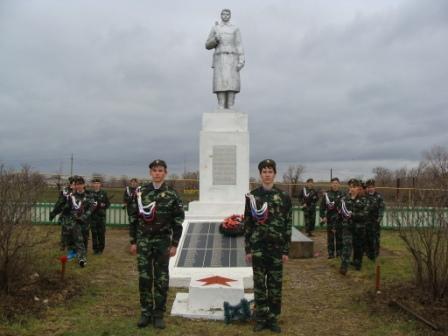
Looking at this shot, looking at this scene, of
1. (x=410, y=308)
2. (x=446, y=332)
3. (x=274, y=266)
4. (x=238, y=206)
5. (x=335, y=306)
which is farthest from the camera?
(x=238, y=206)

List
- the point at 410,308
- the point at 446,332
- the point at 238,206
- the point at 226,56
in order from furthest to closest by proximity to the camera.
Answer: the point at 226,56 < the point at 238,206 < the point at 410,308 < the point at 446,332

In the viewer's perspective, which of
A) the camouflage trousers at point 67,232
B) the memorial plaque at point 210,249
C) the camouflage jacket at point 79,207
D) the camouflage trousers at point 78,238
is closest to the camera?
the memorial plaque at point 210,249

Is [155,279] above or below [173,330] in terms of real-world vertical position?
above

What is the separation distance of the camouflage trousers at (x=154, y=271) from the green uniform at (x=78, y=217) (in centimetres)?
357

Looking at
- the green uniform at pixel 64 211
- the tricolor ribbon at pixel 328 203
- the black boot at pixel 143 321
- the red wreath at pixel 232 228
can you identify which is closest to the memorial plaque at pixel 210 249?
the red wreath at pixel 232 228

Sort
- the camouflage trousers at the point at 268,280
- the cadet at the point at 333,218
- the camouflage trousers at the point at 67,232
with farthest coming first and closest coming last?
the cadet at the point at 333,218
the camouflage trousers at the point at 67,232
the camouflage trousers at the point at 268,280

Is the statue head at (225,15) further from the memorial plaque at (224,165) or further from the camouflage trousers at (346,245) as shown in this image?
the camouflage trousers at (346,245)

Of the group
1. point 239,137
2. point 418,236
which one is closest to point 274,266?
point 418,236

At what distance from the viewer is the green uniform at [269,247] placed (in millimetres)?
4949

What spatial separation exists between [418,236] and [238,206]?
Result: 5.67 meters

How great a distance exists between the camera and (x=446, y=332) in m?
4.64

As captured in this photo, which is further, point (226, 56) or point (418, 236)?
point (226, 56)

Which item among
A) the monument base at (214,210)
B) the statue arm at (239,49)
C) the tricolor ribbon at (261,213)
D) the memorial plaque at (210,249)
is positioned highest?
the statue arm at (239,49)

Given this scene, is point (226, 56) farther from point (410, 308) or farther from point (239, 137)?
point (410, 308)
